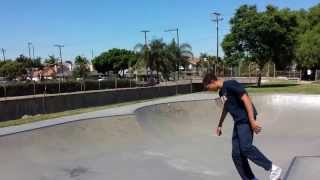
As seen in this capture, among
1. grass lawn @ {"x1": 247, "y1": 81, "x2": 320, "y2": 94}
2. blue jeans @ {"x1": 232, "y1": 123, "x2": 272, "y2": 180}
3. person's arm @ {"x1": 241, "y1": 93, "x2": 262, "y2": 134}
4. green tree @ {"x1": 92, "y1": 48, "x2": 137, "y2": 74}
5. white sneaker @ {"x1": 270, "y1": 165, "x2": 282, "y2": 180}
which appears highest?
green tree @ {"x1": 92, "y1": 48, "x2": 137, "y2": 74}

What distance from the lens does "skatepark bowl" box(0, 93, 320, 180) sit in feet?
28.0

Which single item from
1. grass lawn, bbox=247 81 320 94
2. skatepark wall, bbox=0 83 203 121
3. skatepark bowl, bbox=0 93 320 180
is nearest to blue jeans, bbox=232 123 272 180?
skatepark bowl, bbox=0 93 320 180

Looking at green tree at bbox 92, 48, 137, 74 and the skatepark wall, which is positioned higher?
green tree at bbox 92, 48, 137, 74

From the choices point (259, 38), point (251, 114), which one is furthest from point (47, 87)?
point (251, 114)

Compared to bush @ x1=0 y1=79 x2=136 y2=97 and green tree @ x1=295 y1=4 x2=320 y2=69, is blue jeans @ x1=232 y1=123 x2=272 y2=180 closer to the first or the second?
bush @ x1=0 y1=79 x2=136 y2=97

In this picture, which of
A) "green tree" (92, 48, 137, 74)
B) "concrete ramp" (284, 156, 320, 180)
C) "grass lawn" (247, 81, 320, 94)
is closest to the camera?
"concrete ramp" (284, 156, 320, 180)

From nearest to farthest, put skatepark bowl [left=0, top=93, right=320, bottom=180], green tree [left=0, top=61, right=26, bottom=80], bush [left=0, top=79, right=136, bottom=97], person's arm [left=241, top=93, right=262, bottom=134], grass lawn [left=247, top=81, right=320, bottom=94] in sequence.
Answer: person's arm [left=241, top=93, right=262, bottom=134] → skatepark bowl [left=0, top=93, right=320, bottom=180] → grass lawn [left=247, top=81, right=320, bottom=94] → bush [left=0, top=79, right=136, bottom=97] → green tree [left=0, top=61, right=26, bottom=80]

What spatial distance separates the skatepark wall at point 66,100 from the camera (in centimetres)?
2175

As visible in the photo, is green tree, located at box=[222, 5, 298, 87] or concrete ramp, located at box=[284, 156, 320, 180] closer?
concrete ramp, located at box=[284, 156, 320, 180]

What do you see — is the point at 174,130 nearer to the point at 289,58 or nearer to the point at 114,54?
the point at 289,58

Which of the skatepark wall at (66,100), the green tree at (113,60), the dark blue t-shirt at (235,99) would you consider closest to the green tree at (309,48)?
the skatepark wall at (66,100)

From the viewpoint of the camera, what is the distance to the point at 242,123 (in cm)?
623

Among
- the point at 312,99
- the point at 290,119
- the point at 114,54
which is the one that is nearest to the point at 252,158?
the point at 290,119

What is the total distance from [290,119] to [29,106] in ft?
39.0
